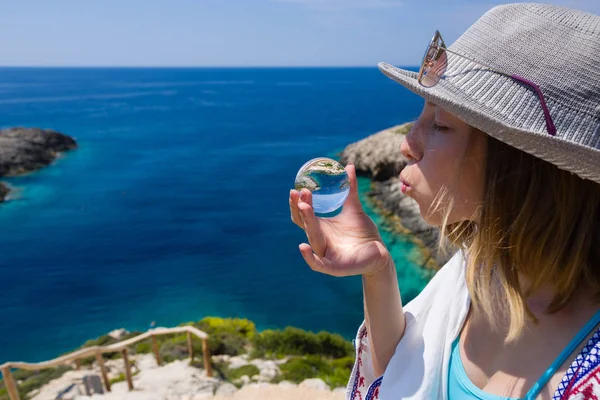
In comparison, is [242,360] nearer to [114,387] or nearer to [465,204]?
[114,387]

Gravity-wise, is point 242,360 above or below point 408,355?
below

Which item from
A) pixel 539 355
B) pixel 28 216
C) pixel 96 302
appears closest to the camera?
pixel 539 355

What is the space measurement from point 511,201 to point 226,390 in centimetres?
854

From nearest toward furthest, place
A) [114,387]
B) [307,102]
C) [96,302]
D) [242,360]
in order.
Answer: [114,387] < [242,360] < [96,302] < [307,102]

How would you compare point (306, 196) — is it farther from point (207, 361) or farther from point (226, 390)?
point (207, 361)

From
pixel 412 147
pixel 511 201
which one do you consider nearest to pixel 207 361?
pixel 412 147

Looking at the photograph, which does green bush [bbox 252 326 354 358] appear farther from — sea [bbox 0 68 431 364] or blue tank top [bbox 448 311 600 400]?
blue tank top [bbox 448 311 600 400]

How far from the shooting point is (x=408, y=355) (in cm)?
166

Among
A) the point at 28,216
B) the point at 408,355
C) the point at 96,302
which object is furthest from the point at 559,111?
the point at 28,216

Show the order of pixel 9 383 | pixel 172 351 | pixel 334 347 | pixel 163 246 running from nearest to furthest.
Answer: pixel 9 383, pixel 172 351, pixel 334 347, pixel 163 246

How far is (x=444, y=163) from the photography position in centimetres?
132

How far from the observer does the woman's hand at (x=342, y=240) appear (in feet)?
5.07

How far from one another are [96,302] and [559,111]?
1926 centimetres

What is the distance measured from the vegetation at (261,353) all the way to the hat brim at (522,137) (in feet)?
29.4
